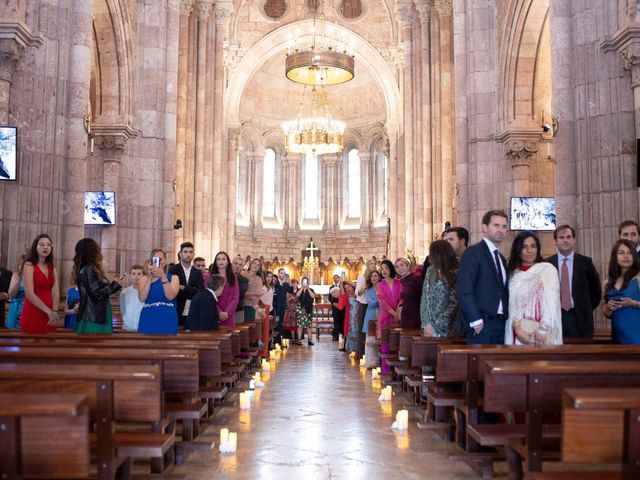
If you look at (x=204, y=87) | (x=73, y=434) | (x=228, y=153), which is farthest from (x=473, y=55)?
(x=228, y=153)

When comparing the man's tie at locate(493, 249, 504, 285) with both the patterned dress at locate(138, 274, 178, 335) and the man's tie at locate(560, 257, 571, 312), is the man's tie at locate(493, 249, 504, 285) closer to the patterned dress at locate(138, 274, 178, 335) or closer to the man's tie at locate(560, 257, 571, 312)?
the man's tie at locate(560, 257, 571, 312)

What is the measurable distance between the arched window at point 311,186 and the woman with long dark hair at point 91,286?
96.9ft

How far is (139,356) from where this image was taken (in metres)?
4.25

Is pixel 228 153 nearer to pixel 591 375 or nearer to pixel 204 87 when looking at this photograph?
pixel 204 87

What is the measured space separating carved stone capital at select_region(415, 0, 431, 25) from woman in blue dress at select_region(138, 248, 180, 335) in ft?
55.3

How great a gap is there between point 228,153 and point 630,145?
22.3 m

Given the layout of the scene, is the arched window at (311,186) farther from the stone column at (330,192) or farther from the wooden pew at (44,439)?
the wooden pew at (44,439)

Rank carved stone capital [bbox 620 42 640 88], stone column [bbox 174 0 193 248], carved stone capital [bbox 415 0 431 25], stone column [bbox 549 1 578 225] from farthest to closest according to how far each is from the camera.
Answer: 1. carved stone capital [bbox 415 0 431 25]
2. stone column [bbox 174 0 193 248]
3. stone column [bbox 549 1 578 225]
4. carved stone capital [bbox 620 42 640 88]

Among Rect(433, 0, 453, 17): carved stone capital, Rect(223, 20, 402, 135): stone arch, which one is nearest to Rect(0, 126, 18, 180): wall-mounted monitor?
Rect(433, 0, 453, 17): carved stone capital

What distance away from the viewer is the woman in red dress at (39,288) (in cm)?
663

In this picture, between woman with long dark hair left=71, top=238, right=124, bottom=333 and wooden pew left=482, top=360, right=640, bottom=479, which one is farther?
woman with long dark hair left=71, top=238, right=124, bottom=333

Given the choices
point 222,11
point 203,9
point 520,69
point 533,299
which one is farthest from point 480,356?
point 222,11

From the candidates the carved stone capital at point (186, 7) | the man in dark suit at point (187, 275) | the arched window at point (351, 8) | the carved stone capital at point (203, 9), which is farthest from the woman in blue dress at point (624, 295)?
the arched window at point (351, 8)

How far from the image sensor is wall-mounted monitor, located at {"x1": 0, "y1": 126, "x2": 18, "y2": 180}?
848cm
